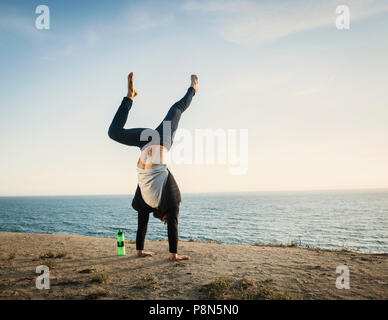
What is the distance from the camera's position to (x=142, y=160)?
526 cm

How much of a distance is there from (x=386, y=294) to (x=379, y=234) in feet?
150

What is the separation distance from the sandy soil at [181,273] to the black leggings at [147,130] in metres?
2.75

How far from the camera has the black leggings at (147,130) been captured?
4.70 m

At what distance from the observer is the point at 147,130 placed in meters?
4.95

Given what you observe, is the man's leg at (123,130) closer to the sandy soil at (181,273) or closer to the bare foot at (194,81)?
the bare foot at (194,81)

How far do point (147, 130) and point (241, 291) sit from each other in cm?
360

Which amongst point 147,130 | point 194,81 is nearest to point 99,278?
point 147,130

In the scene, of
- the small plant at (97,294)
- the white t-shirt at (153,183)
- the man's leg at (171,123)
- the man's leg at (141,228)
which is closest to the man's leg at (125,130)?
the man's leg at (171,123)

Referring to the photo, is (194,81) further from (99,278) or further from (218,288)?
(99,278)

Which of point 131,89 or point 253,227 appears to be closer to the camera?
point 131,89

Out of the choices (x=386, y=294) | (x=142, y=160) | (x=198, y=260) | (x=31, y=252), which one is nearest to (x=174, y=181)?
(x=142, y=160)
